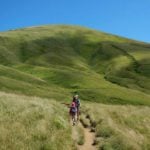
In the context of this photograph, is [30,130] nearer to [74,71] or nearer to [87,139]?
[87,139]

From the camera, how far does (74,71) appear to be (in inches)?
5413

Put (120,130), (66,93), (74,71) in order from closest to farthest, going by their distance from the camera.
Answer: (120,130), (66,93), (74,71)

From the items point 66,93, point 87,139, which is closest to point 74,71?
point 66,93

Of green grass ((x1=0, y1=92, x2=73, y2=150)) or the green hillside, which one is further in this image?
the green hillside

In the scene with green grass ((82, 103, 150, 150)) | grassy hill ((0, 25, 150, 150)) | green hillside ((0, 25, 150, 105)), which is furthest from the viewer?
green hillside ((0, 25, 150, 105))

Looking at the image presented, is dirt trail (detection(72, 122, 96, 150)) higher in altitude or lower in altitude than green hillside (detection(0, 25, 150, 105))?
lower

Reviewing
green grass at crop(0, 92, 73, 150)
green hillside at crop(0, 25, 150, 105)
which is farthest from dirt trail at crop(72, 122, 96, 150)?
green hillside at crop(0, 25, 150, 105)

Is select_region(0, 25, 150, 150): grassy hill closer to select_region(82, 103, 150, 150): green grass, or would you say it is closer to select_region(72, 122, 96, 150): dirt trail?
select_region(82, 103, 150, 150): green grass

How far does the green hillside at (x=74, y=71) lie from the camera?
95706 mm

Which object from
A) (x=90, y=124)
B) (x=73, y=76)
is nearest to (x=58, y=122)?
(x=90, y=124)

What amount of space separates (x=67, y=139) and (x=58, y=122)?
345 cm

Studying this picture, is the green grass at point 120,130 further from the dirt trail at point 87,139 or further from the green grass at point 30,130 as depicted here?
the green grass at point 30,130

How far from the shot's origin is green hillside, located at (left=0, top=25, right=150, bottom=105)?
95.7 metres

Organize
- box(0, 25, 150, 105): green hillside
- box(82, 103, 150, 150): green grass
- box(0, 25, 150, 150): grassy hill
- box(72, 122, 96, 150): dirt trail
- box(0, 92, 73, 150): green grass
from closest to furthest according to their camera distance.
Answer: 1. box(0, 92, 73, 150): green grass
2. box(0, 25, 150, 150): grassy hill
3. box(72, 122, 96, 150): dirt trail
4. box(82, 103, 150, 150): green grass
5. box(0, 25, 150, 105): green hillside
